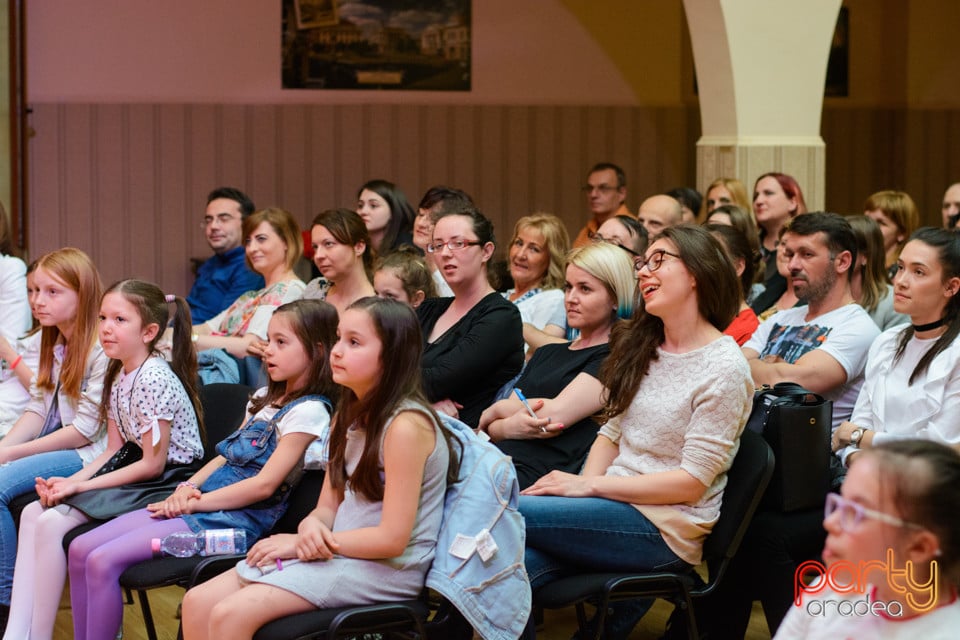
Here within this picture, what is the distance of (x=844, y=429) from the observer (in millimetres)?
3451

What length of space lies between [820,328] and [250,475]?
1786 mm

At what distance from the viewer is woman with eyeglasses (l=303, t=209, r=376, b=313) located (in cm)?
464

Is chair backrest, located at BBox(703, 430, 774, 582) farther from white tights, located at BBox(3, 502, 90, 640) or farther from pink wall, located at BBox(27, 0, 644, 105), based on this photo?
pink wall, located at BBox(27, 0, 644, 105)

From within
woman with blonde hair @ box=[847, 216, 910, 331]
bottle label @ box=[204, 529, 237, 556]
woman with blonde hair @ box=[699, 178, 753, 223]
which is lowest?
bottle label @ box=[204, 529, 237, 556]

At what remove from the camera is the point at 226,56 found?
835 centimetres

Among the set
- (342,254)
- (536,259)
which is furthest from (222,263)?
(536,259)

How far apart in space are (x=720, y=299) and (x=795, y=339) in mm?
957

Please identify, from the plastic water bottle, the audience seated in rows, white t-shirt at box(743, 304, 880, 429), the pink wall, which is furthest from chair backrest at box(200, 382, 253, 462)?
the pink wall

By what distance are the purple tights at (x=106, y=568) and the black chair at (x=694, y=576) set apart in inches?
40.7

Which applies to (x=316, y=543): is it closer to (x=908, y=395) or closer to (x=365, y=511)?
(x=365, y=511)

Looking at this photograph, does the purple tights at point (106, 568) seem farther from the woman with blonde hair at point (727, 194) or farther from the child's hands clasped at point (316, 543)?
the woman with blonde hair at point (727, 194)

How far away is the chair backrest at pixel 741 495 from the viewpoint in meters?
2.91

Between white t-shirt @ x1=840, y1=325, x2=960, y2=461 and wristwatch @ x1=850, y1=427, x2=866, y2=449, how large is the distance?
0.02m

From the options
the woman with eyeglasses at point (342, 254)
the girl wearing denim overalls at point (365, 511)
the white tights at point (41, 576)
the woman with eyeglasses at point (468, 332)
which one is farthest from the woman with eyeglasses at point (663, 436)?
the woman with eyeglasses at point (342, 254)
